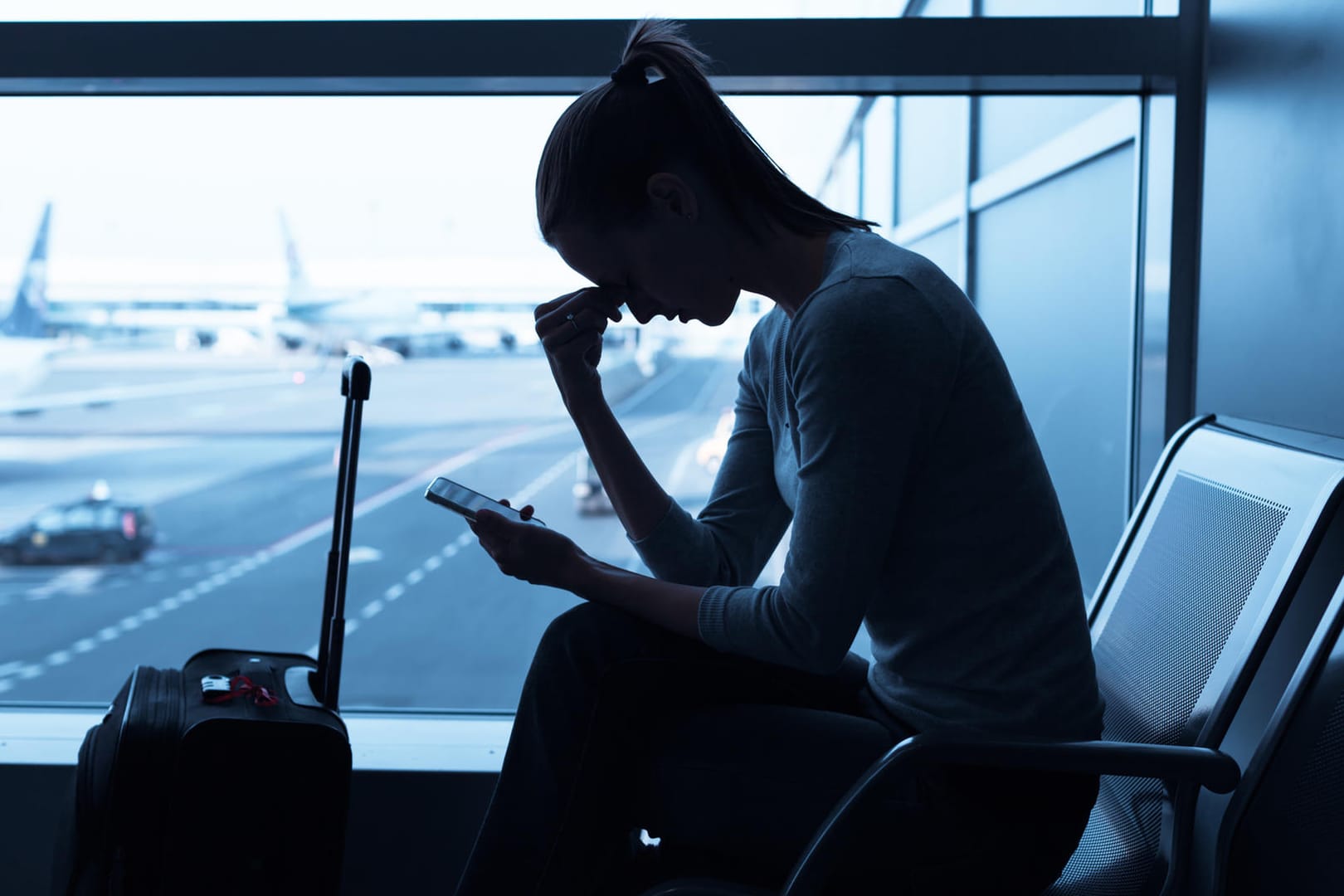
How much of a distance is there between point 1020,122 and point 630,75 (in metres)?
1.47

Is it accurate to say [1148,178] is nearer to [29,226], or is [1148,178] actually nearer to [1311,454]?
[1311,454]

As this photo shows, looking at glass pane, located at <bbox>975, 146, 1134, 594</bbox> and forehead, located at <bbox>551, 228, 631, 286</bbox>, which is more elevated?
forehead, located at <bbox>551, 228, 631, 286</bbox>

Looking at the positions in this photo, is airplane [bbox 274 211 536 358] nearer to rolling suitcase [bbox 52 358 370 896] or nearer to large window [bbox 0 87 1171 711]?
large window [bbox 0 87 1171 711]

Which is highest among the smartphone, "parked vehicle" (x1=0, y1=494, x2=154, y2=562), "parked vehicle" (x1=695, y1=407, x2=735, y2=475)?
the smartphone

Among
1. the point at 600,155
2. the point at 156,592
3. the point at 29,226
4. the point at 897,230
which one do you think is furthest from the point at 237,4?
the point at 156,592

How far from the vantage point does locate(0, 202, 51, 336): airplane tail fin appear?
2.40 metres

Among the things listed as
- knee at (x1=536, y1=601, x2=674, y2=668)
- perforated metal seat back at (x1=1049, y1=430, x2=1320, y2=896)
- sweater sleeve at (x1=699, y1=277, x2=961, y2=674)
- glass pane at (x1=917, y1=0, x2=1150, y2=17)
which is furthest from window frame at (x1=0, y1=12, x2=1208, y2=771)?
knee at (x1=536, y1=601, x2=674, y2=668)

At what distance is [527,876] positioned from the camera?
2.94ft

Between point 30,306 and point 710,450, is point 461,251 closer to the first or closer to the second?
point 710,450

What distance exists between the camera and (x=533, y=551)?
1.00 metres

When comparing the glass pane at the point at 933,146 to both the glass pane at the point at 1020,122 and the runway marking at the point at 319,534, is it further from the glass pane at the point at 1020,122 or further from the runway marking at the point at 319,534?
the runway marking at the point at 319,534

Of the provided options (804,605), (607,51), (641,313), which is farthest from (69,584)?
(804,605)

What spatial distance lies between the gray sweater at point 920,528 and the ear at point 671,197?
15cm

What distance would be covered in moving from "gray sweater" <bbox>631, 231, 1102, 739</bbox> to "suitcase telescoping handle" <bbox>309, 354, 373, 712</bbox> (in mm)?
635
